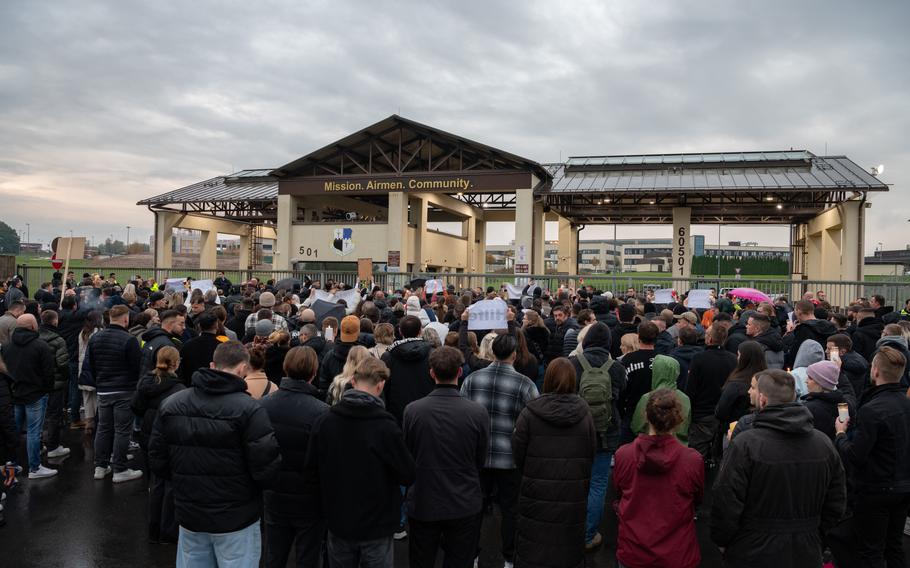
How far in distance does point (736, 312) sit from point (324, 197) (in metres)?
24.6

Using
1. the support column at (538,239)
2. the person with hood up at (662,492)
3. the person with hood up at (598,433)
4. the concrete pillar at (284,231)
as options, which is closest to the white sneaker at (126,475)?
the person with hood up at (598,433)

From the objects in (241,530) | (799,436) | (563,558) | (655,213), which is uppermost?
(655,213)

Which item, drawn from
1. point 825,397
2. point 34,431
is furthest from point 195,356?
point 825,397

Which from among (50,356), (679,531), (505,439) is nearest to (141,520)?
(50,356)

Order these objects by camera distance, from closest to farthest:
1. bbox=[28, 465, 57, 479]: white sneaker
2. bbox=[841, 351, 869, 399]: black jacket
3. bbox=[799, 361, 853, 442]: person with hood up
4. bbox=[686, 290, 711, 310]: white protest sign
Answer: bbox=[799, 361, 853, 442]: person with hood up → bbox=[841, 351, 869, 399]: black jacket → bbox=[28, 465, 57, 479]: white sneaker → bbox=[686, 290, 711, 310]: white protest sign

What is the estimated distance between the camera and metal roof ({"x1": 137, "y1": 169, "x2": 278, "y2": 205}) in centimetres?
3089

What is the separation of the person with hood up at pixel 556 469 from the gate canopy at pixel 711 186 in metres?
23.1

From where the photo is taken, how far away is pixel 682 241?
92.6 ft

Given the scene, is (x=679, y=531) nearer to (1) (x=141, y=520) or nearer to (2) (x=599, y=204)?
(1) (x=141, y=520)

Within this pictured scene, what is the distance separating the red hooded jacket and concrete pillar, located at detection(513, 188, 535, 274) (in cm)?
2293

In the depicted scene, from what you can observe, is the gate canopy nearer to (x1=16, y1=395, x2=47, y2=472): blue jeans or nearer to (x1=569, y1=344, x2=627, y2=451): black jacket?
(x1=569, y1=344, x2=627, y2=451): black jacket

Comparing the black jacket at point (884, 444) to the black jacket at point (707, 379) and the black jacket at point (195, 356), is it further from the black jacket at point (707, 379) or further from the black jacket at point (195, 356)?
the black jacket at point (195, 356)

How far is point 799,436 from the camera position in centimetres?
323

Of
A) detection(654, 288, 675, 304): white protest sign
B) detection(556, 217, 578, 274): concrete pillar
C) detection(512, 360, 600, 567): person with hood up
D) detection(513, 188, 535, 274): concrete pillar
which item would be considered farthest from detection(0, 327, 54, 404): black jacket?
detection(556, 217, 578, 274): concrete pillar
